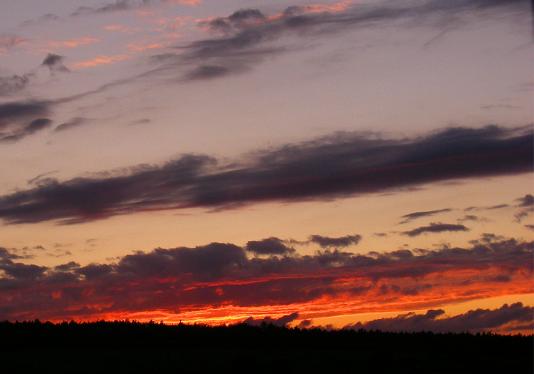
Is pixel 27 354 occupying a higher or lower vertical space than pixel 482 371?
higher

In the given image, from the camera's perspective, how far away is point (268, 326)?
9275 centimetres

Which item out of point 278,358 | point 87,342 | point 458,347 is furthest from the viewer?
point 87,342

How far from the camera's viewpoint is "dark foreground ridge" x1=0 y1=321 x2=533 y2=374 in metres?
65.8

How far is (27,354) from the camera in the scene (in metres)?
74.8

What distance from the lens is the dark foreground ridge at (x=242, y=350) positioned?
65.8 meters

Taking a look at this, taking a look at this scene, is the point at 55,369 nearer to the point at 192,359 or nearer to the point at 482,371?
the point at 192,359

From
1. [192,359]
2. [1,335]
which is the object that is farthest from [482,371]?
[1,335]

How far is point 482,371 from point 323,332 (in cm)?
2692

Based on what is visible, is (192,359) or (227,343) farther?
(227,343)

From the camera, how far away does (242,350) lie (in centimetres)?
7894

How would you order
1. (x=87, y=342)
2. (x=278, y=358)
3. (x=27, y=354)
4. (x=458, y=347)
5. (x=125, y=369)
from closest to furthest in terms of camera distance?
(x=125, y=369) < (x=278, y=358) < (x=27, y=354) < (x=458, y=347) < (x=87, y=342)

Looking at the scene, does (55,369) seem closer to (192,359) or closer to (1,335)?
(192,359)

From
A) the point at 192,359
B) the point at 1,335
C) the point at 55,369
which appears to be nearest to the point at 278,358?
the point at 192,359

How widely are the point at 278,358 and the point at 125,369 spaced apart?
1083 cm
